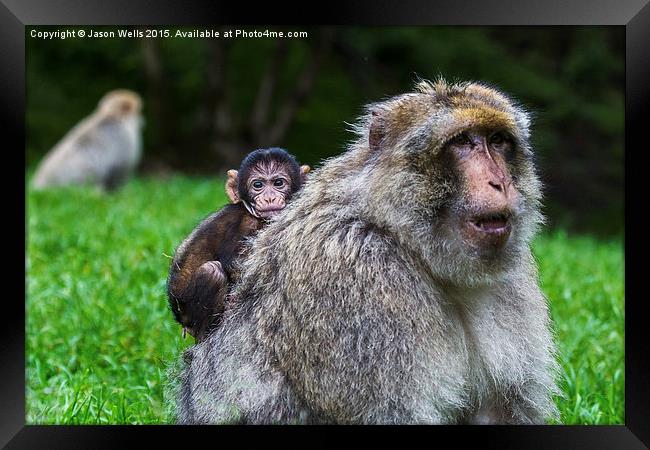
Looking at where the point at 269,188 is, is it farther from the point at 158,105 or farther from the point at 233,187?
the point at 158,105

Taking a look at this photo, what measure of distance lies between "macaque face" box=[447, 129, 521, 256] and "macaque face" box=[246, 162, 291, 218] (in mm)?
1090

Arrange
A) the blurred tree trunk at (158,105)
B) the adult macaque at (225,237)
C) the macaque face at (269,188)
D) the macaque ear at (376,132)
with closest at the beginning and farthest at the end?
1. the macaque ear at (376,132)
2. the adult macaque at (225,237)
3. the macaque face at (269,188)
4. the blurred tree trunk at (158,105)

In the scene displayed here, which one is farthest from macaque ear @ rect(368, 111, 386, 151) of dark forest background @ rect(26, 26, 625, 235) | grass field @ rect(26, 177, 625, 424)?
dark forest background @ rect(26, 26, 625, 235)

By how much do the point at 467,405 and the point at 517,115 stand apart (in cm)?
122

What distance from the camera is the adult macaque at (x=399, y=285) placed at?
3.21 m

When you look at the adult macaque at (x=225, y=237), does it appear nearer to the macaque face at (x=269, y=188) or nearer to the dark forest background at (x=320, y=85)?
the macaque face at (x=269, y=188)

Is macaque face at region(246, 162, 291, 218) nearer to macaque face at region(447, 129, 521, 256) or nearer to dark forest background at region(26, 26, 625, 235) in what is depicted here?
macaque face at region(447, 129, 521, 256)

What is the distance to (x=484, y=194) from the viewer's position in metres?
3.10

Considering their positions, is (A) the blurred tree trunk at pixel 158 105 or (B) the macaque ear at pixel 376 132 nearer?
(B) the macaque ear at pixel 376 132

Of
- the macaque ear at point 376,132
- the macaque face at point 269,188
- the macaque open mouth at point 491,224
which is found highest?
the macaque ear at point 376,132

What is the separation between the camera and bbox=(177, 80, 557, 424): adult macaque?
3.21m
